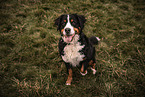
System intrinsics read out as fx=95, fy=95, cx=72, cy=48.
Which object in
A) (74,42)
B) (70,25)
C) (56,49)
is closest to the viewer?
(70,25)

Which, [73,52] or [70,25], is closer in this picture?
[70,25]

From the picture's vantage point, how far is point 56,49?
9.86 feet

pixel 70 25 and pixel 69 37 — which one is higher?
pixel 70 25

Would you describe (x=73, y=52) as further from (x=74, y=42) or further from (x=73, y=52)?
(x=74, y=42)

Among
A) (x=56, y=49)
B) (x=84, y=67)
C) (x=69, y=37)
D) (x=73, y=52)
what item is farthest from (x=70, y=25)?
(x=56, y=49)

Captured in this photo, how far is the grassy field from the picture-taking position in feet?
6.75

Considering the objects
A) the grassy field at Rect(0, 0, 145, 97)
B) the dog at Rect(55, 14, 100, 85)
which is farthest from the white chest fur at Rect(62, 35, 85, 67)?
the grassy field at Rect(0, 0, 145, 97)

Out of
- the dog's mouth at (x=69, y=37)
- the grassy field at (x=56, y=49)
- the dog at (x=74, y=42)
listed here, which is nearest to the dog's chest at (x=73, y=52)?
the dog at (x=74, y=42)

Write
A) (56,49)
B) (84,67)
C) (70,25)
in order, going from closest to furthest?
(70,25) < (84,67) < (56,49)

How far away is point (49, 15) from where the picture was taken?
4031 mm

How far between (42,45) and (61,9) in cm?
216

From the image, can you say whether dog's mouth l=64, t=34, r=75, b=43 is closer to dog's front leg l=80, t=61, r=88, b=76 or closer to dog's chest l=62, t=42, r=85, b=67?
dog's chest l=62, t=42, r=85, b=67

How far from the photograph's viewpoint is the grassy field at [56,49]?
81.0 inches

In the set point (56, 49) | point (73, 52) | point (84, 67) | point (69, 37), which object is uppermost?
point (69, 37)
